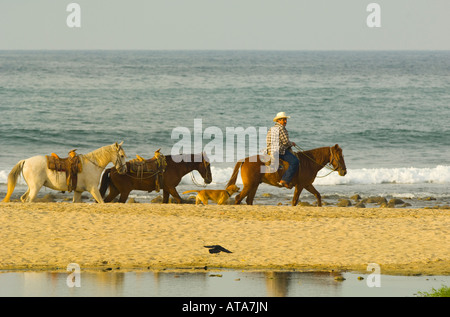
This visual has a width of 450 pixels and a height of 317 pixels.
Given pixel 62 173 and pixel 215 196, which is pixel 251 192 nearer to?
pixel 215 196

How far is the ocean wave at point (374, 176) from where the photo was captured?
27080 millimetres

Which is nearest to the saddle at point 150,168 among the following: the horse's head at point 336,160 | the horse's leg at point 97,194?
the horse's leg at point 97,194

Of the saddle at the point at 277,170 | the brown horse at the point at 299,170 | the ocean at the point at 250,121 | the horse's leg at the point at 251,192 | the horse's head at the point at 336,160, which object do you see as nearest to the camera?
the saddle at the point at 277,170

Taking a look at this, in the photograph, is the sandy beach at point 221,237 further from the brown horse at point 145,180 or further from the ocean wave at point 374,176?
the ocean wave at point 374,176

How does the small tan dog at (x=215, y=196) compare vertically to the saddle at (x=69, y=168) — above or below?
below

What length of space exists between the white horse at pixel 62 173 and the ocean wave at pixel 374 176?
8.58m

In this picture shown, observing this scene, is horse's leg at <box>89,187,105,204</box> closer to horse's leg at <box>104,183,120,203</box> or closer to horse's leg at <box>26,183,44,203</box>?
horse's leg at <box>104,183,120,203</box>

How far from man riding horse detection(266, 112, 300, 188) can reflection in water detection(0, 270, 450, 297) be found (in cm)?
625

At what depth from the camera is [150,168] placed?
18.6 metres

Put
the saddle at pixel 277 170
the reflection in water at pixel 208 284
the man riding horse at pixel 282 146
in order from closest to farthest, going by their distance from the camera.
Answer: the reflection in water at pixel 208 284
the man riding horse at pixel 282 146
the saddle at pixel 277 170

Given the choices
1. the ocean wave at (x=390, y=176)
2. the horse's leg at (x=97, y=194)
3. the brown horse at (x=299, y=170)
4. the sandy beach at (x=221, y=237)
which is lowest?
the ocean wave at (x=390, y=176)

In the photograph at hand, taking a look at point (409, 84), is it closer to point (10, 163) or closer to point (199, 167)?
point (10, 163)

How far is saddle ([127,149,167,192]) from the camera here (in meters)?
18.5
